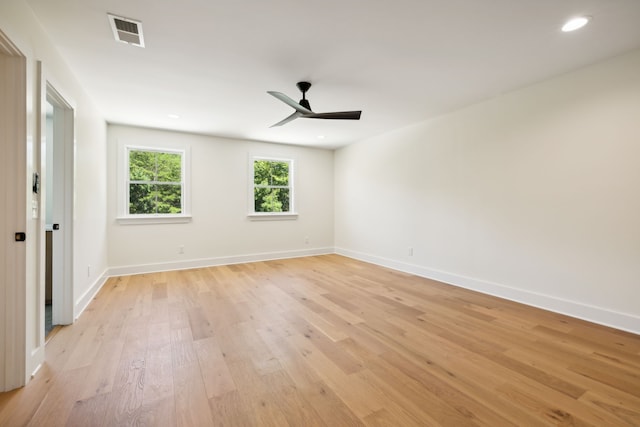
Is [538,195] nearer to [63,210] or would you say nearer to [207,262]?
[63,210]

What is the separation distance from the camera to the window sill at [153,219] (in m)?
4.49

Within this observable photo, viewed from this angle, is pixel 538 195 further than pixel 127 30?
Yes

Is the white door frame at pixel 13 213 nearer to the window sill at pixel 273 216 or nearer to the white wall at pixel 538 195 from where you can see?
the window sill at pixel 273 216

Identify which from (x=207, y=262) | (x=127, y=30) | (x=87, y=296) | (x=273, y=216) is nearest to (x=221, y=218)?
(x=207, y=262)

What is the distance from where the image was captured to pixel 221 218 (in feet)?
17.4

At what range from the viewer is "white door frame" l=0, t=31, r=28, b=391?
1.68m

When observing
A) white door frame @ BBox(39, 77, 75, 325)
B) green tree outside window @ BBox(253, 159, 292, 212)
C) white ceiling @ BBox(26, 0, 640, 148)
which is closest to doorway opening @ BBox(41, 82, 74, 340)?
white door frame @ BBox(39, 77, 75, 325)

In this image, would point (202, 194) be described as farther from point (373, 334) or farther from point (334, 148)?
point (373, 334)

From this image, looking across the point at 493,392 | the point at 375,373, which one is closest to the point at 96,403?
the point at 375,373

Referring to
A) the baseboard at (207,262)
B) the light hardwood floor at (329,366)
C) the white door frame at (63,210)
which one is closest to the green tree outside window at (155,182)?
the baseboard at (207,262)

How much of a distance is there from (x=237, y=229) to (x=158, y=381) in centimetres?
378

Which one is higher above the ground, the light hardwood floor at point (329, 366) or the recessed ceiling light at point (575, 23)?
the recessed ceiling light at point (575, 23)

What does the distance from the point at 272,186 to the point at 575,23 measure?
4.89 meters

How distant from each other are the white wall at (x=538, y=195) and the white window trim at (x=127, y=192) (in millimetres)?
3775
